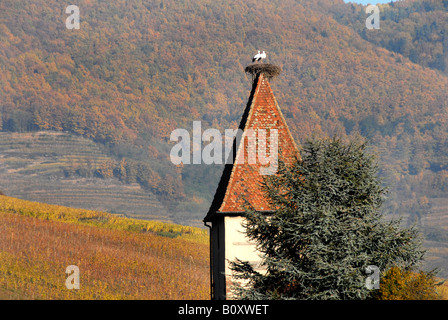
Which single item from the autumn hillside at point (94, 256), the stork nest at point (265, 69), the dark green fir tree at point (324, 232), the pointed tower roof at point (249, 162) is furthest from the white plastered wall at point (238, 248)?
the autumn hillside at point (94, 256)

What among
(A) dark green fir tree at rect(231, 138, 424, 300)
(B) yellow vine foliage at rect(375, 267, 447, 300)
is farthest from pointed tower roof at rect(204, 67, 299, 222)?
(B) yellow vine foliage at rect(375, 267, 447, 300)

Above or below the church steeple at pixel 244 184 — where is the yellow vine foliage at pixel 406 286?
below

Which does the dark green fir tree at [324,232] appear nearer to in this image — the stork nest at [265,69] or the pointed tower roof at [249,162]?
the pointed tower roof at [249,162]

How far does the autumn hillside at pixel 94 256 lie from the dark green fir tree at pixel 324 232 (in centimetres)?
2146

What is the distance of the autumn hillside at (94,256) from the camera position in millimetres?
38500

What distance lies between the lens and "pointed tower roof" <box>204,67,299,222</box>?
20000mm

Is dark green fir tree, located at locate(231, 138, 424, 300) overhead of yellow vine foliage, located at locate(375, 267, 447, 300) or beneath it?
overhead

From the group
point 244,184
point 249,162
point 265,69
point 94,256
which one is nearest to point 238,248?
point 244,184

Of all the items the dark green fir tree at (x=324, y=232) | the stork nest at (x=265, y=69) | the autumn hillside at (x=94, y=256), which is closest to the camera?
the dark green fir tree at (x=324, y=232)

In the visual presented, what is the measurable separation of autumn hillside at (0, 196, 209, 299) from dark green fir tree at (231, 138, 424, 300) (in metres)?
21.5

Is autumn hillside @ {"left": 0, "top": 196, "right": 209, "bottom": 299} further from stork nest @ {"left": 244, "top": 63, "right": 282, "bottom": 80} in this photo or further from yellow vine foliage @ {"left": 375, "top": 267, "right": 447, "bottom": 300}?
yellow vine foliage @ {"left": 375, "top": 267, "right": 447, "bottom": 300}

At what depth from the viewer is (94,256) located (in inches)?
1991

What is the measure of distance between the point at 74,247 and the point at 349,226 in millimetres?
40307

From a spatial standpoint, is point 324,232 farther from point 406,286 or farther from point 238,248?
point 238,248
